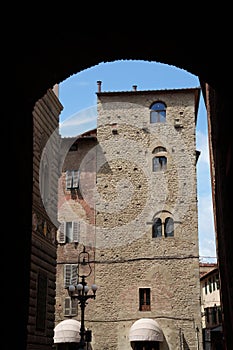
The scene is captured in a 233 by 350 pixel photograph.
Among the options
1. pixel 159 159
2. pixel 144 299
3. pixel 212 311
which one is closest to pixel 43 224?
pixel 144 299

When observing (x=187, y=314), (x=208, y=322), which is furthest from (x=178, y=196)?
(x=208, y=322)

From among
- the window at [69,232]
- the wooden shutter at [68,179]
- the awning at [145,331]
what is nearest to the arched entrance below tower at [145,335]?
the awning at [145,331]

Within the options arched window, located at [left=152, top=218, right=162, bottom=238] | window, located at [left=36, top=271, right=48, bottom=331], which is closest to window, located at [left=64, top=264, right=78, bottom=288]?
arched window, located at [left=152, top=218, right=162, bottom=238]

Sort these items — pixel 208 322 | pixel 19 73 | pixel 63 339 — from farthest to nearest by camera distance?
pixel 208 322 < pixel 63 339 < pixel 19 73

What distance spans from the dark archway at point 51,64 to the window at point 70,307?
1989 centimetres

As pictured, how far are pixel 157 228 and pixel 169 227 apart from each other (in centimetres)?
59

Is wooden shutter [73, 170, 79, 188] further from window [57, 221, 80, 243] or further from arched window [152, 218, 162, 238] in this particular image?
arched window [152, 218, 162, 238]

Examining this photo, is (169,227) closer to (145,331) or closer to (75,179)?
(145,331)

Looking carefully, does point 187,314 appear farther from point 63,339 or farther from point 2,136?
point 2,136

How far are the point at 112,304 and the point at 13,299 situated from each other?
66.9 feet

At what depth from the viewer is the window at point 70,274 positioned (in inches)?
1038

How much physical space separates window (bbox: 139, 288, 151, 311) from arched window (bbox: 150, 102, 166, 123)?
8.63 meters

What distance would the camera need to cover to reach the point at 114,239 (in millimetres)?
26812

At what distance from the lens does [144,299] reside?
83.8ft
